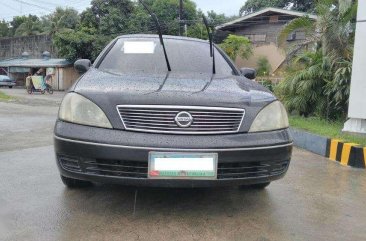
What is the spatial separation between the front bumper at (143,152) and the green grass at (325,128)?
3.08m

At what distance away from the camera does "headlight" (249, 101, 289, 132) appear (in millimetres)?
2773

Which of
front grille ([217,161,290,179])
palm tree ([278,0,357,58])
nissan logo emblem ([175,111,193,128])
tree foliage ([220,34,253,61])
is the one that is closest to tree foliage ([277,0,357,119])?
palm tree ([278,0,357,58])

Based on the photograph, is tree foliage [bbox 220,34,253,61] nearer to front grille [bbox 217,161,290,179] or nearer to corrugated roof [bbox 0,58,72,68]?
corrugated roof [bbox 0,58,72,68]

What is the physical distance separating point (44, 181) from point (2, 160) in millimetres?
1085

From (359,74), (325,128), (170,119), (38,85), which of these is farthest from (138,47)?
(38,85)

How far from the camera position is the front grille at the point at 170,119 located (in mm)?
2602

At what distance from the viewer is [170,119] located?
2.62 metres

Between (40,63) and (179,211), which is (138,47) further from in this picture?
(40,63)

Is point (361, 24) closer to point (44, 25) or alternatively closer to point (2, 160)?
point (2, 160)

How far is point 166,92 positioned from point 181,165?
1.73 ft

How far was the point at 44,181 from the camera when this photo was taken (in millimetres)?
3783

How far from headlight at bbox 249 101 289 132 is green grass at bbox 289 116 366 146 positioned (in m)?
2.76

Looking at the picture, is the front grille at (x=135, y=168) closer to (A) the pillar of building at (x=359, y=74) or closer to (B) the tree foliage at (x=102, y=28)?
(A) the pillar of building at (x=359, y=74)


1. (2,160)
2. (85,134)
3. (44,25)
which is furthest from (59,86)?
(85,134)
